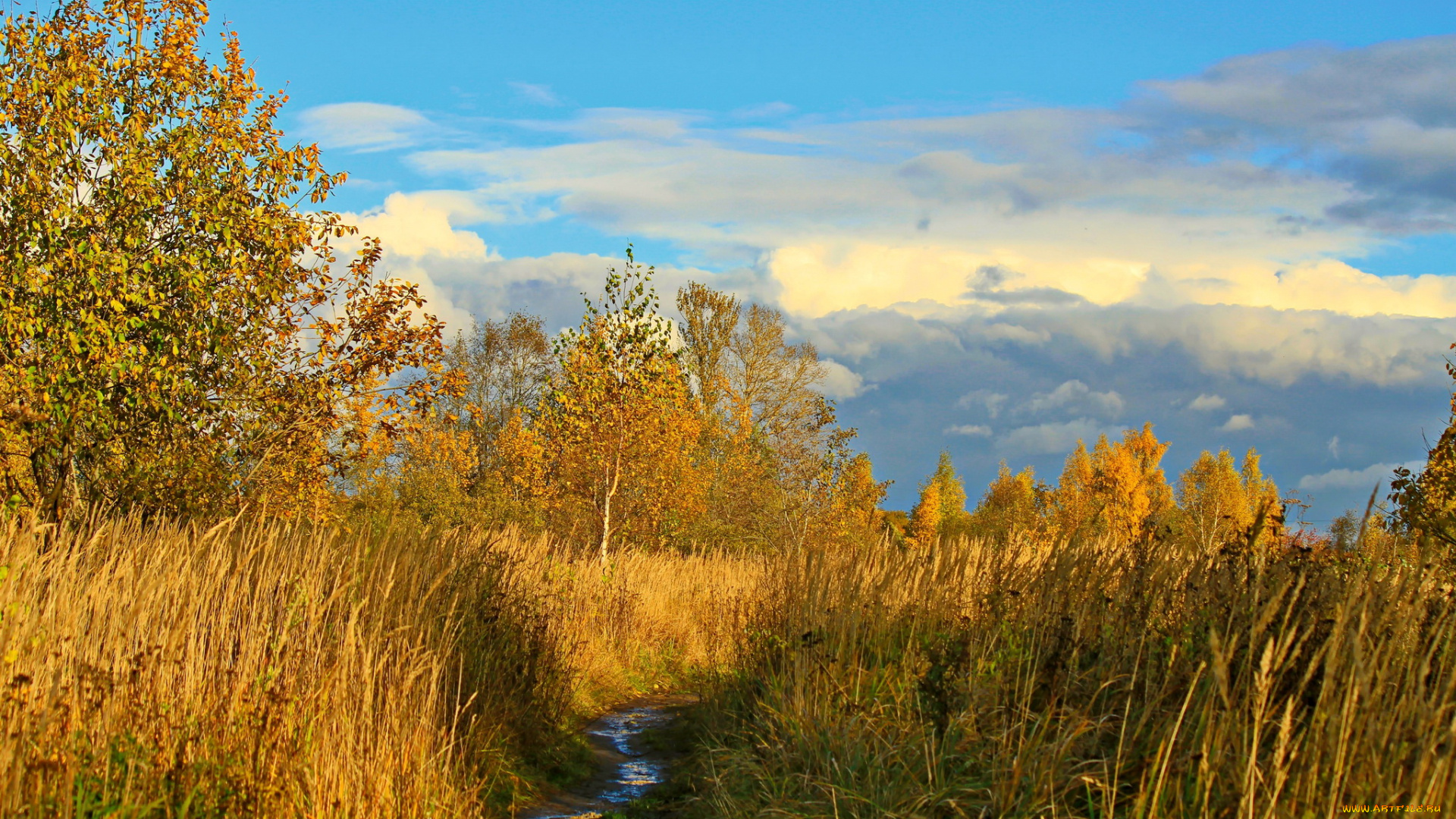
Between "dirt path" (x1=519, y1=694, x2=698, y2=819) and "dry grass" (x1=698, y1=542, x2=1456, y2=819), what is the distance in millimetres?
921

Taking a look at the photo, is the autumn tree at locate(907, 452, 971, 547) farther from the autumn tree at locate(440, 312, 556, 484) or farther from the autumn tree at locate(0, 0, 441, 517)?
the autumn tree at locate(0, 0, 441, 517)

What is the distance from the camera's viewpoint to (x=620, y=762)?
29.7 ft

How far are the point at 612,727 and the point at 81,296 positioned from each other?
20.9ft

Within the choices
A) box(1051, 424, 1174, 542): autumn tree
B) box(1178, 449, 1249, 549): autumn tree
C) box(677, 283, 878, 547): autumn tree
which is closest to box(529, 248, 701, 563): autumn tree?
box(677, 283, 878, 547): autumn tree

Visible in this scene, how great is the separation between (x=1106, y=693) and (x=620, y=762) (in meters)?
5.24

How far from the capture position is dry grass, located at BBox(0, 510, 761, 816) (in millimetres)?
4375

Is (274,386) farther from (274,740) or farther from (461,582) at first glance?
(274,740)

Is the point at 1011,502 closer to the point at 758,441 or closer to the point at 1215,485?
the point at 1215,485

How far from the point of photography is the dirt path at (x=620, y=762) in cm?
746

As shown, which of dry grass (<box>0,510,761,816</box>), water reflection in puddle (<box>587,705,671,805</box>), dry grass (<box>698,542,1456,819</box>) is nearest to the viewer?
dry grass (<box>698,542,1456,819</box>)

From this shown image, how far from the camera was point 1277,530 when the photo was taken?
510 cm

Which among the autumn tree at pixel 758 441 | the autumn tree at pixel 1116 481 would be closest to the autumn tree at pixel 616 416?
the autumn tree at pixel 758 441

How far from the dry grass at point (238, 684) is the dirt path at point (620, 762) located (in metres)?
0.34

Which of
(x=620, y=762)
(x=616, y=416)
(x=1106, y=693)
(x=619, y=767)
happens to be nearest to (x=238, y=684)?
(x=1106, y=693)
